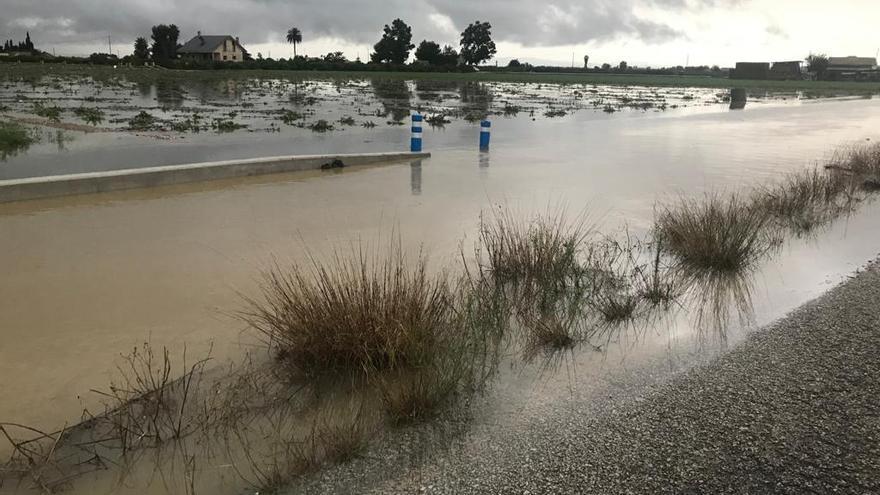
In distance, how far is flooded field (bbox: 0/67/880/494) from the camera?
14.8 ft

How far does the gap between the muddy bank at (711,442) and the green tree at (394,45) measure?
102962mm

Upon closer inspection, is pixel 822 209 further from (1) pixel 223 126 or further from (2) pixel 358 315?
(1) pixel 223 126

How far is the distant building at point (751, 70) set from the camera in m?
109

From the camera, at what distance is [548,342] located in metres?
5.71

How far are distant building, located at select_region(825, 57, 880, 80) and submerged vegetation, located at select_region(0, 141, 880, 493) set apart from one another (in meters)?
129

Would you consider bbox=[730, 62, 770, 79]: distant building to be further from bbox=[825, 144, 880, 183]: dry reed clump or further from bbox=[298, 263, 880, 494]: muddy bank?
bbox=[298, 263, 880, 494]: muddy bank

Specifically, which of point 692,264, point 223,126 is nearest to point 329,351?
point 692,264

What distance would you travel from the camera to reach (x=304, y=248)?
8.70 metres

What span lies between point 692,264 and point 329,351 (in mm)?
5106

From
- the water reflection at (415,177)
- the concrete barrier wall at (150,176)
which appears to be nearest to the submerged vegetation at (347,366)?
the water reflection at (415,177)

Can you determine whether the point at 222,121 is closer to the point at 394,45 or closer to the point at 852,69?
the point at 394,45

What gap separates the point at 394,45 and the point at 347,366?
339 ft

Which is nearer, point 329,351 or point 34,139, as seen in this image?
point 329,351

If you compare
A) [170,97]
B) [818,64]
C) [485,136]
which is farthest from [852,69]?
[485,136]
